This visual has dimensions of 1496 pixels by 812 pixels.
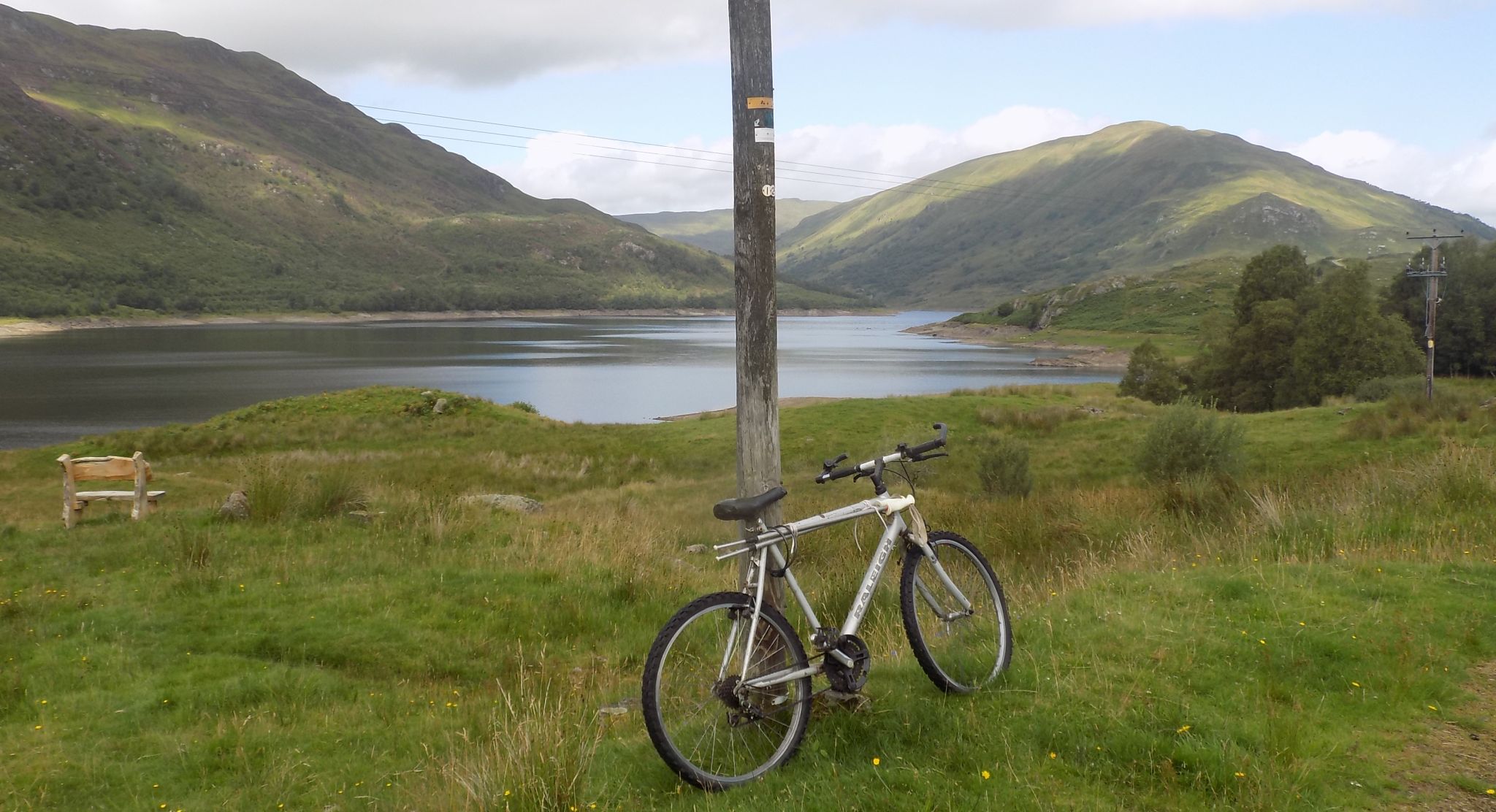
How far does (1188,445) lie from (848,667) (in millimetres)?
18216

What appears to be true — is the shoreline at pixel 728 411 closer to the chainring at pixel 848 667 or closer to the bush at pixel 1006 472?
the bush at pixel 1006 472

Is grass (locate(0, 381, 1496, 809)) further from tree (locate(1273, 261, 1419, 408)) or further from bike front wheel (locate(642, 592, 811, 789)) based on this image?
tree (locate(1273, 261, 1419, 408))

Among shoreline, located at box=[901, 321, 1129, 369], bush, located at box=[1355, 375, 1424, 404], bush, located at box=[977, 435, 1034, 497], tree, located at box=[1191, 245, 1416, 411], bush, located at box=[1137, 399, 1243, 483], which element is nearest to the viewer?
bush, located at box=[1137, 399, 1243, 483]

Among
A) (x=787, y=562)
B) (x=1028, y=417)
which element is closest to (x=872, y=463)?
(x=787, y=562)

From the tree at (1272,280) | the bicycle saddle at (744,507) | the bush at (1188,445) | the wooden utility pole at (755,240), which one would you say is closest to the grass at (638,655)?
the bicycle saddle at (744,507)

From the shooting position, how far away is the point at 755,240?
17.5 ft

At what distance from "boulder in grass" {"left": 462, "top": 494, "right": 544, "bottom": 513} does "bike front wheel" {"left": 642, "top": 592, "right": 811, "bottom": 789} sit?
9524 millimetres

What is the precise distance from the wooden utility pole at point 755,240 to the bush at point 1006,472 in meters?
15.5

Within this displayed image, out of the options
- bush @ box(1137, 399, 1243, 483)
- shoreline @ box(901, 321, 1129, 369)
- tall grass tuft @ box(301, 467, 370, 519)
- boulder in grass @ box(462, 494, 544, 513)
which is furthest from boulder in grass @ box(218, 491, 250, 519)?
shoreline @ box(901, 321, 1129, 369)

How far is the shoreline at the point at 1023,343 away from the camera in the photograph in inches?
3691

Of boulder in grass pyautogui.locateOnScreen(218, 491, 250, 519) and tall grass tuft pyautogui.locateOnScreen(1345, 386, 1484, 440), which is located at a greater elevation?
tall grass tuft pyautogui.locateOnScreen(1345, 386, 1484, 440)

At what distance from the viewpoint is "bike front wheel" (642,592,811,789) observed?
156 inches

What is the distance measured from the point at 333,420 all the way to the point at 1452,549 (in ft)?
115

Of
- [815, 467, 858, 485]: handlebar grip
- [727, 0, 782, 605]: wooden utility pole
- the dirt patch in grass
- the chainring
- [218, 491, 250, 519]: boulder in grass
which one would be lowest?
[218, 491, 250, 519]: boulder in grass
